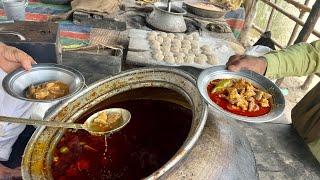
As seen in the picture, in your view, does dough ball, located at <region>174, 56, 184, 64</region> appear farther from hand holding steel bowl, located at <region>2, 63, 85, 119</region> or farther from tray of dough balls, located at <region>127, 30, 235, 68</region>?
hand holding steel bowl, located at <region>2, 63, 85, 119</region>

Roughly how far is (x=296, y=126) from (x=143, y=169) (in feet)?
6.70

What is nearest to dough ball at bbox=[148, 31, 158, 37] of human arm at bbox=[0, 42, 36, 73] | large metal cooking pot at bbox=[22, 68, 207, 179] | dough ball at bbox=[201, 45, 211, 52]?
dough ball at bbox=[201, 45, 211, 52]

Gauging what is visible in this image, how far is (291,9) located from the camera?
9.23 m

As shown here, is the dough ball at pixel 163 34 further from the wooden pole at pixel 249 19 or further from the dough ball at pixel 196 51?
the wooden pole at pixel 249 19

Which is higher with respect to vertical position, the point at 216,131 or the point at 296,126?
the point at 216,131

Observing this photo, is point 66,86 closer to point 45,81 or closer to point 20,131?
point 45,81

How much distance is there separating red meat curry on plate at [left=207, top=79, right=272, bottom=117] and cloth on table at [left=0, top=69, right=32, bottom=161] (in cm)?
163

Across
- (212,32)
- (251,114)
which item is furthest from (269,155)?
(212,32)

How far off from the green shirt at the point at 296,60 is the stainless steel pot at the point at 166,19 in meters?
2.40

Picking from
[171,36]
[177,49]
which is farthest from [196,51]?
[171,36]

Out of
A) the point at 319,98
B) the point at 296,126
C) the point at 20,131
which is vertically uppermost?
the point at 319,98

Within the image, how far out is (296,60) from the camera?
239cm

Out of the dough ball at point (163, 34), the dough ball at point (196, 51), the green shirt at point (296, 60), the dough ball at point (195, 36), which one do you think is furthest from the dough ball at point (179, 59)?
the green shirt at point (296, 60)

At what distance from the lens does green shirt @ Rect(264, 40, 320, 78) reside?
90.8 inches
